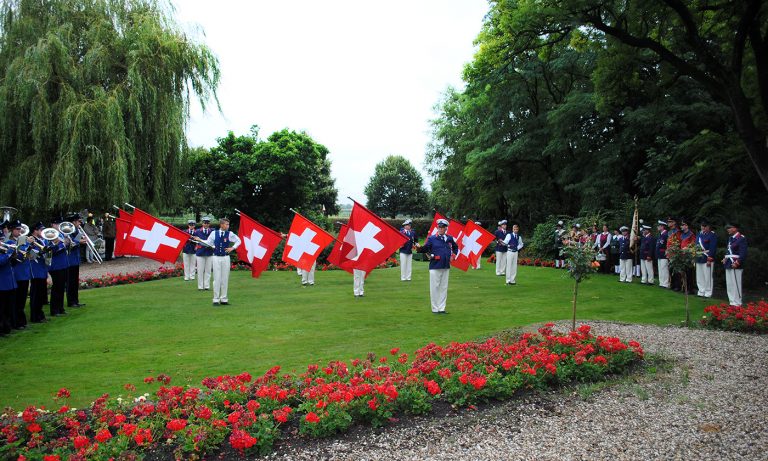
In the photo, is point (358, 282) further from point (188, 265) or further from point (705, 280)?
point (705, 280)

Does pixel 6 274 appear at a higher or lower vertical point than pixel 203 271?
higher

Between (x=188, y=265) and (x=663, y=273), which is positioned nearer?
(x=663, y=273)

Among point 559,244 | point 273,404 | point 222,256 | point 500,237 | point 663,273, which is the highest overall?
point 500,237

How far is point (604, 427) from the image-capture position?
19.7 feet

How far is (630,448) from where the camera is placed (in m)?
5.48

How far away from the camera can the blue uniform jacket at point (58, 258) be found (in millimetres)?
12867

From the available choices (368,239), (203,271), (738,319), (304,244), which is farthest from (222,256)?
(738,319)

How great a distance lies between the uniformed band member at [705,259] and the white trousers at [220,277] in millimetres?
14112

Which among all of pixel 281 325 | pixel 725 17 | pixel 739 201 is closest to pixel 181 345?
pixel 281 325

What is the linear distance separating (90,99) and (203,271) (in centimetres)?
1139

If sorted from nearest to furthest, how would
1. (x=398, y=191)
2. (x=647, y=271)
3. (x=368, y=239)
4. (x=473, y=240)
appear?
(x=368, y=239) → (x=473, y=240) → (x=647, y=271) → (x=398, y=191)

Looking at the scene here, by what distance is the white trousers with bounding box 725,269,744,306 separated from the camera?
14500 millimetres

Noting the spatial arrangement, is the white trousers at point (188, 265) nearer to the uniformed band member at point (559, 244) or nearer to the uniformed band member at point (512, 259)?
the uniformed band member at point (512, 259)

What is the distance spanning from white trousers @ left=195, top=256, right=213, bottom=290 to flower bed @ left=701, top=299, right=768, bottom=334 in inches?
573
